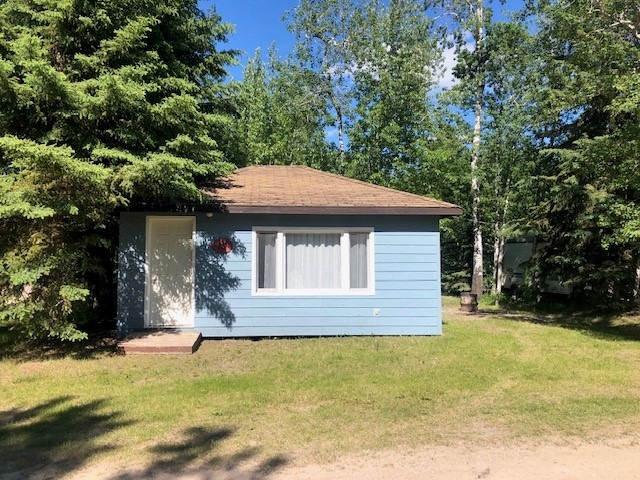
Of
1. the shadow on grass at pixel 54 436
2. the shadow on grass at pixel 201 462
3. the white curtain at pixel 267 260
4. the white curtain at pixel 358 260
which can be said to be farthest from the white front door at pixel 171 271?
the shadow on grass at pixel 201 462

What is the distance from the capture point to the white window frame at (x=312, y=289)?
9.13 metres

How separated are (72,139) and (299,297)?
4.69m

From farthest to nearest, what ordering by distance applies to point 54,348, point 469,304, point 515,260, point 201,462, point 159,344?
point 515,260
point 469,304
point 54,348
point 159,344
point 201,462

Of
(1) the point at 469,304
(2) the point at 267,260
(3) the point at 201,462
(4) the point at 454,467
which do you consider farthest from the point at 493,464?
(1) the point at 469,304

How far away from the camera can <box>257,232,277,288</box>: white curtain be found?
9.19m

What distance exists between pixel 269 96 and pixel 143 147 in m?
17.0

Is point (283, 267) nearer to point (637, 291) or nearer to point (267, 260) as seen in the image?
point (267, 260)

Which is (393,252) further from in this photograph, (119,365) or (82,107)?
(82,107)

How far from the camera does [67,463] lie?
3816 millimetres

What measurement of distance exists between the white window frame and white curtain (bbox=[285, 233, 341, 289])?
8cm

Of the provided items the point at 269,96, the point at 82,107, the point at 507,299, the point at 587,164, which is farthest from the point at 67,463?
the point at 269,96

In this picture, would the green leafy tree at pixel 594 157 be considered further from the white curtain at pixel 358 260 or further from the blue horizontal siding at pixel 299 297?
the white curtain at pixel 358 260

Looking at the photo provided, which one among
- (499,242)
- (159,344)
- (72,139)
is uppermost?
(72,139)

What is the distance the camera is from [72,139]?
747cm
